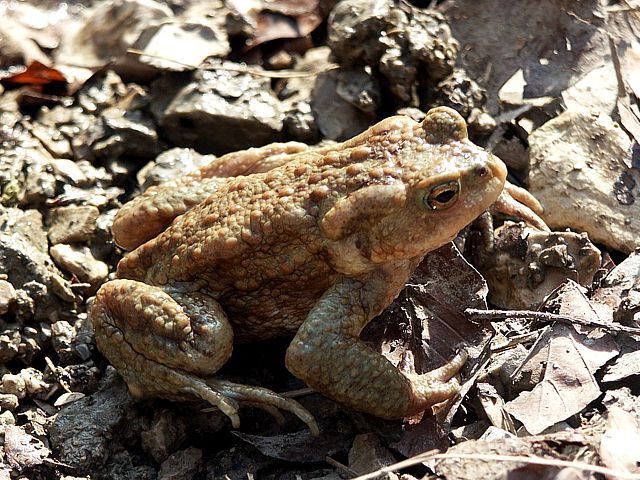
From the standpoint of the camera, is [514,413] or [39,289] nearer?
[514,413]

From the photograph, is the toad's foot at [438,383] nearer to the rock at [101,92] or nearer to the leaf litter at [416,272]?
Result: the leaf litter at [416,272]

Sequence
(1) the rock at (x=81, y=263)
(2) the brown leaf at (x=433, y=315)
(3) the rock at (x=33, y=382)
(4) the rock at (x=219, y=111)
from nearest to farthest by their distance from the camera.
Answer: (2) the brown leaf at (x=433, y=315)
(3) the rock at (x=33, y=382)
(1) the rock at (x=81, y=263)
(4) the rock at (x=219, y=111)

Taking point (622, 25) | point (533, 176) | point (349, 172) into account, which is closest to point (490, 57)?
point (622, 25)

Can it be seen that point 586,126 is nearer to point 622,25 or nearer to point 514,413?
point 622,25

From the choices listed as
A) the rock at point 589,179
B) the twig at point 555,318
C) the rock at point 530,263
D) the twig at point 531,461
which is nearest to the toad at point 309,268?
the twig at point 555,318

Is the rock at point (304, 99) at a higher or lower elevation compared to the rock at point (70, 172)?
higher

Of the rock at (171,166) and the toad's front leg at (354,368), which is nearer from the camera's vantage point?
the toad's front leg at (354,368)

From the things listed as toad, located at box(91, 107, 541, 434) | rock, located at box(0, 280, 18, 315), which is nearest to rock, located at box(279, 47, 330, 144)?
toad, located at box(91, 107, 541, 434)
